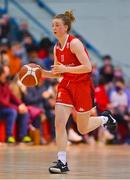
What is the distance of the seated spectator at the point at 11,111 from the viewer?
16109 mm

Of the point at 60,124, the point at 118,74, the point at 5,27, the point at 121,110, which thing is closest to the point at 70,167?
the point at 60,124

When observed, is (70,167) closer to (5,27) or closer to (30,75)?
(30,75)

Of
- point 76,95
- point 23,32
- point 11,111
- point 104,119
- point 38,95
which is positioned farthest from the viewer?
point 23,32

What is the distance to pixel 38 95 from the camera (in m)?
17.2

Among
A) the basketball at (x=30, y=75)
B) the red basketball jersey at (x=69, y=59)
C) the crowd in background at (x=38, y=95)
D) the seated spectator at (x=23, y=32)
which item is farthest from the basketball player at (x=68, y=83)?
the seated spectator at (x=23, y=32)

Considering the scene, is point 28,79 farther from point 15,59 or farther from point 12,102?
point 15,59

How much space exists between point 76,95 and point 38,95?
27.6 ft

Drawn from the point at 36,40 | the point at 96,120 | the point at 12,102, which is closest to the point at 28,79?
the point at 96,120

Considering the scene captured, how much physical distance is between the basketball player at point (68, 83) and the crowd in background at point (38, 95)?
665cm

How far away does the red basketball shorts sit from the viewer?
29.0 ft

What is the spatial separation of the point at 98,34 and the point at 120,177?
562 inches

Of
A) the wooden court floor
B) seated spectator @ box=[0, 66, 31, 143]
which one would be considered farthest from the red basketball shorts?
seated spectator @ box=[0, 66, 31, 143]

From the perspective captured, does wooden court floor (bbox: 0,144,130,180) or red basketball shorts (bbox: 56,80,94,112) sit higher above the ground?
red basketball shorts (bbox: 56,80,94,112)

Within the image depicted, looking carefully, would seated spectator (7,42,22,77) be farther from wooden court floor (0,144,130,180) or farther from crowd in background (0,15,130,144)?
wooden court floor (0,144,130,180)
